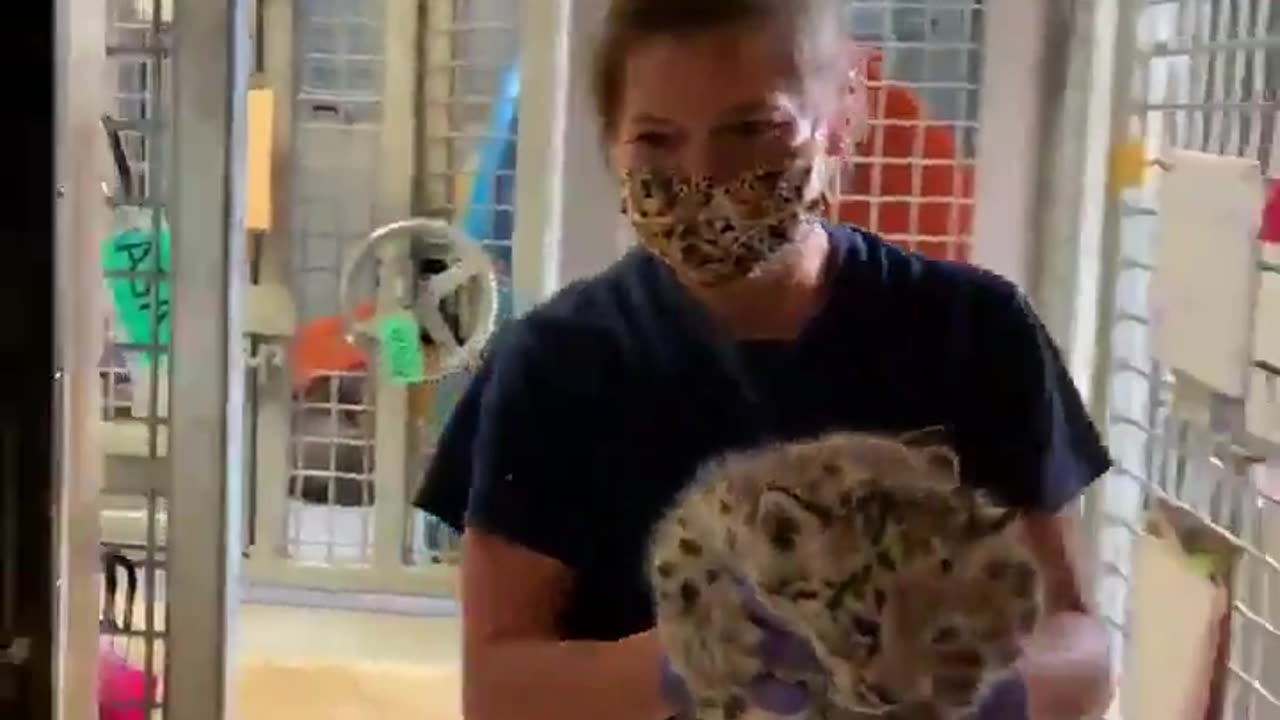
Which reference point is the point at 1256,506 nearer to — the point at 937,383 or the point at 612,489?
the point at 937,383

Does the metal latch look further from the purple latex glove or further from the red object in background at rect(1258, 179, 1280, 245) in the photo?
the red object in background at rect(1258, 179, 1280, 245)

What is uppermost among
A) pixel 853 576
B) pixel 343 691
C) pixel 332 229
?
pixel 332 229

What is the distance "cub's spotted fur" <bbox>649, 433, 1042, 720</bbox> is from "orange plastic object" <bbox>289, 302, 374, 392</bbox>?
0.20 metres

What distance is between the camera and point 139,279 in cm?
69

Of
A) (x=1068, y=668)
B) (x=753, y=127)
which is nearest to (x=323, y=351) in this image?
(x=753, y=127)

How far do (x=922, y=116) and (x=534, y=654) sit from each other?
27 cm

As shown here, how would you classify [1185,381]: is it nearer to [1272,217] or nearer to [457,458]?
[1272,217]

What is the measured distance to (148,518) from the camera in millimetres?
692

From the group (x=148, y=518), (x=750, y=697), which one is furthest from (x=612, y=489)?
(x=148, y=518)

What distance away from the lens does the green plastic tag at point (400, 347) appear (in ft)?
2.41

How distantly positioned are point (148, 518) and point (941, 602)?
330 millimetres

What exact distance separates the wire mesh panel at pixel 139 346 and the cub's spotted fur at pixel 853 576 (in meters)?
0.22

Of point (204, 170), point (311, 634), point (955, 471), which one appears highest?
point (204, 170)

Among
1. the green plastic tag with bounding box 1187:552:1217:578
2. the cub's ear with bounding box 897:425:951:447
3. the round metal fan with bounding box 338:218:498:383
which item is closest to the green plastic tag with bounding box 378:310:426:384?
the round metal fan with bounding box 338:218:498:383
